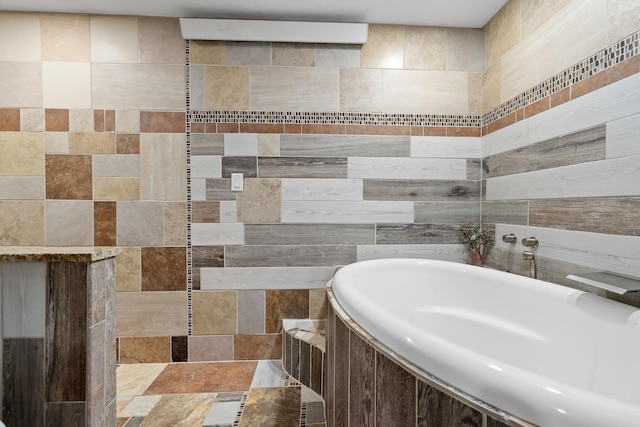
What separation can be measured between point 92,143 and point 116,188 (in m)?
0.32

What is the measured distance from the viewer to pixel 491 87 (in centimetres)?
207

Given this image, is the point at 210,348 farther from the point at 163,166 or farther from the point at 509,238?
the point at 509,238

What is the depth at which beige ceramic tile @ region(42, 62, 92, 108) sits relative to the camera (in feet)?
6.51

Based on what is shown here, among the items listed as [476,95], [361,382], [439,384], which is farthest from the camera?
[476,95]

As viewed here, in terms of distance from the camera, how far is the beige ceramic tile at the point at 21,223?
1.97 metres

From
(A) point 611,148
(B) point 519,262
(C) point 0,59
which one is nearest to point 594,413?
(A) point 611,148

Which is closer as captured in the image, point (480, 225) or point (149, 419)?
point (149, 419)

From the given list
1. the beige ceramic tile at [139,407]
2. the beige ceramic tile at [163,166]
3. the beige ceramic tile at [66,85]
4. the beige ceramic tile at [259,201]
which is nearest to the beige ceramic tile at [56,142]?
the beige ceramic tile at [66,85]

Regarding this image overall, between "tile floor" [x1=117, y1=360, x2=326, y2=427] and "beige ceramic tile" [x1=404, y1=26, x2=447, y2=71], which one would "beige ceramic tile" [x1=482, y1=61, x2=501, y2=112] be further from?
"tile floor" [x1=117, y1=360, x2=326, y2=427]

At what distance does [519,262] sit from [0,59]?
3.38 m

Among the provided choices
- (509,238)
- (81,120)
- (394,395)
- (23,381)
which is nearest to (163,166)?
(81,120)

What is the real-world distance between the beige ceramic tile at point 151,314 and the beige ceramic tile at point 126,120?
1.05 metres

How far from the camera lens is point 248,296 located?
2078 millimetres

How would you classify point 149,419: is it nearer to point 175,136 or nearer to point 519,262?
point 175,136
